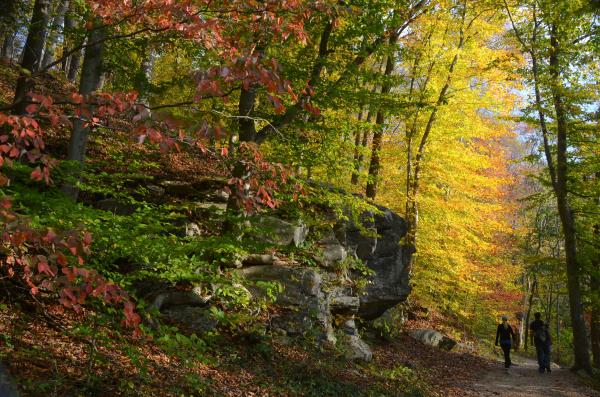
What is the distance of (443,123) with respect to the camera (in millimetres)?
17375

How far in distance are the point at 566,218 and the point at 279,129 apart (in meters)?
10.6

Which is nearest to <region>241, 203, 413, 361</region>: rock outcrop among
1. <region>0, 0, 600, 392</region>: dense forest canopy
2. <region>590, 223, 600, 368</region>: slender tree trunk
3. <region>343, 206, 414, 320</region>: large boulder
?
→ <region>343, 206, 414, 320</region>: large boulder

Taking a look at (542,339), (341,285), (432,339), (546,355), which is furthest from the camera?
(432,339)

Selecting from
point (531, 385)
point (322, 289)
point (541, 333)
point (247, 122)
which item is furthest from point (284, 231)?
point (541, 333)

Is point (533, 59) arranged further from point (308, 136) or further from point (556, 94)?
point (308, 136)

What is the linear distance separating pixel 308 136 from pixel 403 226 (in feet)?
20.7

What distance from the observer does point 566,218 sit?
14.4m

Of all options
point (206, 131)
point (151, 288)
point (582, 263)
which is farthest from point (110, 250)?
point (582, 263)

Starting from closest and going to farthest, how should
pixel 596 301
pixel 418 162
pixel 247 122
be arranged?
pixel 247 122
pixel 596 301
pixel 418 162

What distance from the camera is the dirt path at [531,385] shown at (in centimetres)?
1070

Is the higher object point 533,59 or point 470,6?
point 470,6

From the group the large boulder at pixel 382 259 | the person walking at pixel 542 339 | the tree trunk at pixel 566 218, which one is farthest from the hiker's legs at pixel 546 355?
the large boulder at pixel 382 259

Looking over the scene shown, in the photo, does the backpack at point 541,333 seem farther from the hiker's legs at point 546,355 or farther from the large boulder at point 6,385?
the large boulder at point 6,385

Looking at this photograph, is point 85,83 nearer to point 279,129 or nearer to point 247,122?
point 247,122
